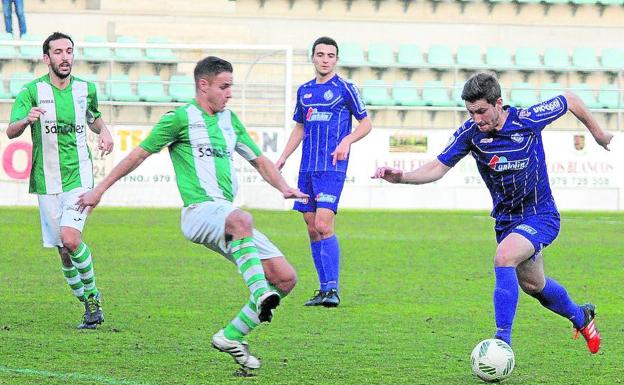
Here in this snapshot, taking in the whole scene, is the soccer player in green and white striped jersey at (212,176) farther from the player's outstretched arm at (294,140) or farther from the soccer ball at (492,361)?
the player's outstretched arm at (294,140)

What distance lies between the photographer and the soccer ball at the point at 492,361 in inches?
236

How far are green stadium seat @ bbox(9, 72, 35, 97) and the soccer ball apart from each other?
18.1 metres

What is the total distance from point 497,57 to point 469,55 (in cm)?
68

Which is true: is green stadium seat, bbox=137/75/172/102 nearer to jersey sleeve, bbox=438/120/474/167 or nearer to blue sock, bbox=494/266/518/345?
jersey sleeve, bbox=438/120/474/167

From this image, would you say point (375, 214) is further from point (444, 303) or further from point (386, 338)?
point (386, 338)

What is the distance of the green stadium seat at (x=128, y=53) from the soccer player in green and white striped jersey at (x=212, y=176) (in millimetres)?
16926

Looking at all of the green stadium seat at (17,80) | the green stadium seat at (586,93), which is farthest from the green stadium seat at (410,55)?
the green stadium seat at (17,80)

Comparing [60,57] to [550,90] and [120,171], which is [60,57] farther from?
[550,90]

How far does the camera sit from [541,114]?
668 cm

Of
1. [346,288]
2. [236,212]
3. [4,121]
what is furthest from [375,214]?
[236,212]

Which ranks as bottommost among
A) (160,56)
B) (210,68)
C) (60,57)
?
(210,68)

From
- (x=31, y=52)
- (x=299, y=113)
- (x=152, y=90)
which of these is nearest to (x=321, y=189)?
(x=299, y=113)

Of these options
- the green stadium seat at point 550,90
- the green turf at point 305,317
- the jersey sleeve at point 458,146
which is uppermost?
the green stadium seat at point 550,90

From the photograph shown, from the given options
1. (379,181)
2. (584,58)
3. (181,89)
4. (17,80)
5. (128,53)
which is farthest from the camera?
(584,58)
